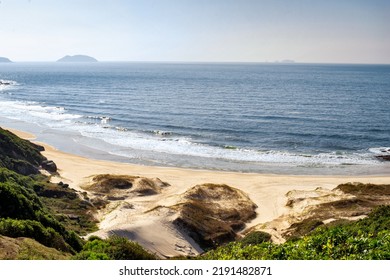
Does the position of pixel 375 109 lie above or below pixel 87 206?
above

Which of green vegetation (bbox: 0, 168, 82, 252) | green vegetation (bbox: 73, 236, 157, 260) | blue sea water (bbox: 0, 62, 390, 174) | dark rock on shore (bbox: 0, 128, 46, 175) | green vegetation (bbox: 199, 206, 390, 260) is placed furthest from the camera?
blue sea water (bbox: 0, 62, 390, 174)

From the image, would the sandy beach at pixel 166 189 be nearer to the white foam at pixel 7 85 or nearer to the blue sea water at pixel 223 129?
the blue sea water at pixel 223 129

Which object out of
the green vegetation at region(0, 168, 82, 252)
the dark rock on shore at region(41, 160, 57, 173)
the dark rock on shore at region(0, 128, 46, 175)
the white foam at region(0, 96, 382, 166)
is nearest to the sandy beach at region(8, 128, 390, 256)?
the dark rock on shore at region(41, 160, 57, 173)

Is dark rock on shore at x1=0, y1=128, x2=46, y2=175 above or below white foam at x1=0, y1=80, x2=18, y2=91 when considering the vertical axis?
below

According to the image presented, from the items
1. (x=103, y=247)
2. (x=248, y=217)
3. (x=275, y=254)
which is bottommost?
(x=248, y=217)

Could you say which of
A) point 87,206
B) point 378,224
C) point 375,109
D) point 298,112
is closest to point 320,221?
point 378,224

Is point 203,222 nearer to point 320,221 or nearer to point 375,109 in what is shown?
point 320,221

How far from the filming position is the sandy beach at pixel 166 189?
26275 millimetres

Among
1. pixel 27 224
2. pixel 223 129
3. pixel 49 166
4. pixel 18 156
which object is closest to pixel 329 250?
pixel 27 224

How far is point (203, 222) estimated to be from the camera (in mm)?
29438

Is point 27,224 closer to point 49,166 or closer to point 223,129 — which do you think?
point 49,166

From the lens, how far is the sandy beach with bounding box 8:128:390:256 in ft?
86.2

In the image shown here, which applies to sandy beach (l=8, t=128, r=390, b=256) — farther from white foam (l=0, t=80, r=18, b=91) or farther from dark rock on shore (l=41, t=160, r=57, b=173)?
white foam (l=0, t=80, r=18, b=91)

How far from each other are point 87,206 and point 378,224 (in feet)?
77.6
